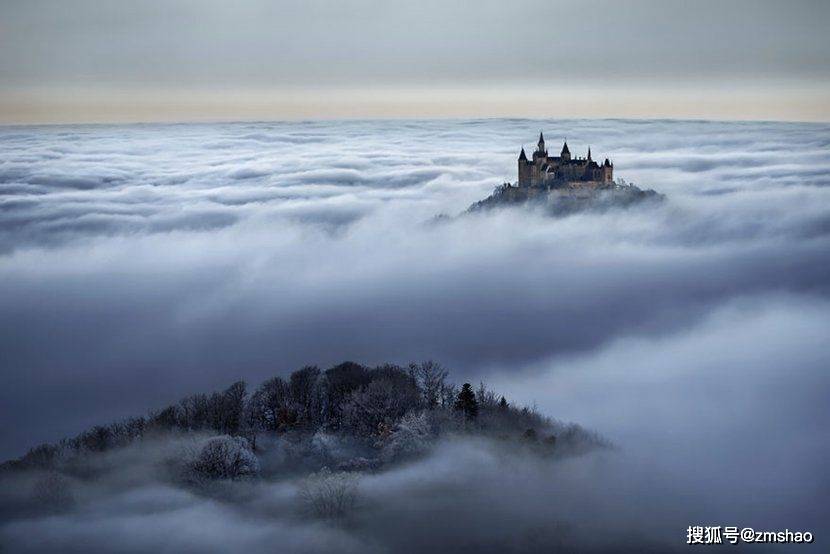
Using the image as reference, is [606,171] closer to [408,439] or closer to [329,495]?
[408,439]

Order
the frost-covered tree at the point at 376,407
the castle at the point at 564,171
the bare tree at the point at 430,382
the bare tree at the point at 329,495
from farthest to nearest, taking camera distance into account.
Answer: the castle at the point at 564,171, the bare tree at the point at 430,382, the frost-covered tree at the point at 376,407, the bare tree at the point at 329,495

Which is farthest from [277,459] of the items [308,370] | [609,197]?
[609,197]

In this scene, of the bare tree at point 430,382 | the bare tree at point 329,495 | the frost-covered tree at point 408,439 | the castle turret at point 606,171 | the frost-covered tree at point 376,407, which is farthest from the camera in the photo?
the castle turret at point 606,171

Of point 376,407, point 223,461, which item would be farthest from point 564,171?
point 223,461

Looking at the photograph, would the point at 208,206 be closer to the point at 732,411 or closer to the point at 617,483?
the point at 732,411

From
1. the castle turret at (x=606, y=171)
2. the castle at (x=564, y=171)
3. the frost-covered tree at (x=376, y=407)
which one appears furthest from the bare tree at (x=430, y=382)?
the castle turret at (x=606, y=171)

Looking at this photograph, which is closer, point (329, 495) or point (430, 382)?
point (329, 495)

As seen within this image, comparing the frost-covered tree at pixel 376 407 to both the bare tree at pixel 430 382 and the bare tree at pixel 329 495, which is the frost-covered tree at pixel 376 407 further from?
the bare tree at pixel 329 495

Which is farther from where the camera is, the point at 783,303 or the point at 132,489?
the point at 783,303
